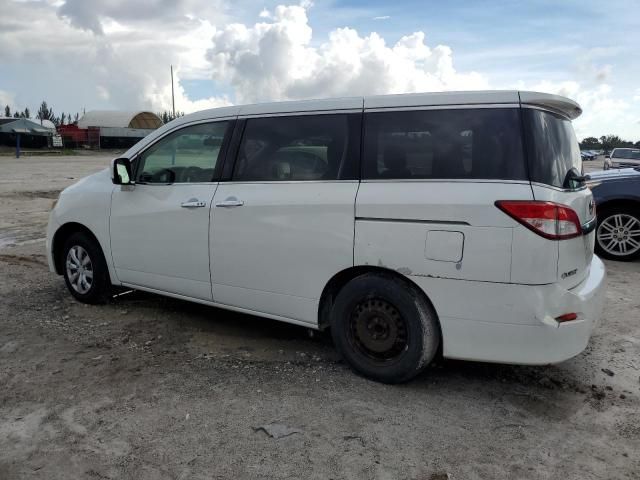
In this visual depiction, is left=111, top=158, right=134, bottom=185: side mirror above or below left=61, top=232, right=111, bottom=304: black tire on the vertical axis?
above

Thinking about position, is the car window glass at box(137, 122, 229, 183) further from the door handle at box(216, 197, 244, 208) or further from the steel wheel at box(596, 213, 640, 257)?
the steel wheel at box(596, 213, 640, 257)

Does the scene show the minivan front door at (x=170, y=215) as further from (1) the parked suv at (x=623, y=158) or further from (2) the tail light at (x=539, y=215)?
(1) the parked suv at (x=623, y=158)

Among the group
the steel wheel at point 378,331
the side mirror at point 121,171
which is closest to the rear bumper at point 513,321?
the steel wheel at point 378,331

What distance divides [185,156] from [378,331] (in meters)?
2.22

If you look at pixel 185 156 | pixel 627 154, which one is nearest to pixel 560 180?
pixel 185 156

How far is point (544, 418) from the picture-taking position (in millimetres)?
3303

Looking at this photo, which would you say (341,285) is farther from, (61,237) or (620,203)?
(620,203)

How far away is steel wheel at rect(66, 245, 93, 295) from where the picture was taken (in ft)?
17.4

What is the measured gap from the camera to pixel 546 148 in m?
3.25

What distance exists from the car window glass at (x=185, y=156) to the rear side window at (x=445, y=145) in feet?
4.48

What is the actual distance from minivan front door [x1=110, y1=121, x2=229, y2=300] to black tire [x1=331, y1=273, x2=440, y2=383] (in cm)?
127

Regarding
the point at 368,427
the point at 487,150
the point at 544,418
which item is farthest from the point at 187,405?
the point at 487,150

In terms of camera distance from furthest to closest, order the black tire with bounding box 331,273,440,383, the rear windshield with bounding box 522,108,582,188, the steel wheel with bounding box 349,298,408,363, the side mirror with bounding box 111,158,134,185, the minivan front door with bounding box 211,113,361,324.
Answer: the side mirror with bounding box 111,158,134,185, the minivan front door with bounding box 211,113,361,324, the steel wheel with bounding box 349,298,408,363, the black tire with bounding box 331,273,440,383, the rear windshield with bounding box 522,108,582,188

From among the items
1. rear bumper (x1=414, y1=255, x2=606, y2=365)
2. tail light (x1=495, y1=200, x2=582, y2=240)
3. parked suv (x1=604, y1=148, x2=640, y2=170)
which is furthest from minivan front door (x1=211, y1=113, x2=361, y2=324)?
parked suv (x1=604, y1=148, x2=640, y2=170)
